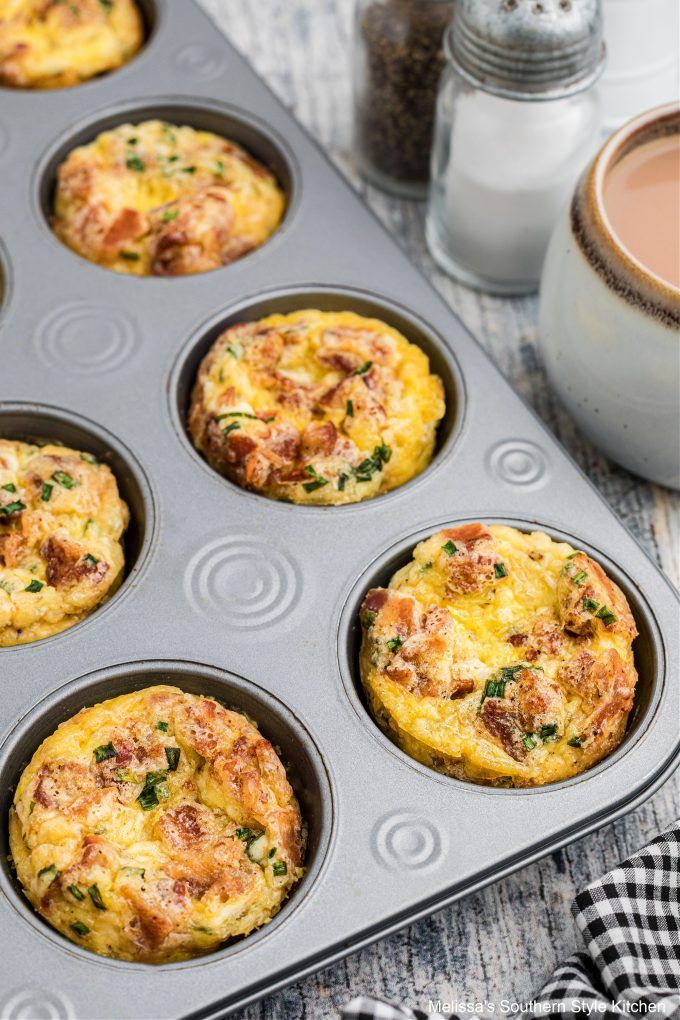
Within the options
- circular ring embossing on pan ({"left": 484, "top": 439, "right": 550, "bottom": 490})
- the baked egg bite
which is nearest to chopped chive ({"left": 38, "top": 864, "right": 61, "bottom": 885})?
the baked egg bite

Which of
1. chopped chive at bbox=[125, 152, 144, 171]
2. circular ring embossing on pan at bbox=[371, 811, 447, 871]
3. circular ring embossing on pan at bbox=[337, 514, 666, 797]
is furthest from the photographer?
chopped chive at bbox=[125, 152, 144, 171]

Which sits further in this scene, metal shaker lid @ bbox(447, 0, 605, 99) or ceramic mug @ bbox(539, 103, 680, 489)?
metal shaker lid @ bbox(447, 0, 605, 99)

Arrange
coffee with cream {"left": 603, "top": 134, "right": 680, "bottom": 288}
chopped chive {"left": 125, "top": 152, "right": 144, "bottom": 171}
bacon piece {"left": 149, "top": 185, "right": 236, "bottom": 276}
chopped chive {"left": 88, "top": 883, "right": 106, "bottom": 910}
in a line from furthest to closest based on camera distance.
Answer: chopped chive {"left": 125, "top": 152, "right": 144, "bottom": 171} → bacon piece {"left": 149, "top": 185, "right": 236, "bottom": 276} → coffee with cream {"left": 603, "top": 134, "right": 680, "bottom": 288} → chopped chive {"left": 88, "top": 883, "right": 106, "bottom": 910}

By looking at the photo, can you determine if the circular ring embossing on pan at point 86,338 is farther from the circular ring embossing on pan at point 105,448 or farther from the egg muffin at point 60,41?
the egg muffin at point 60,41

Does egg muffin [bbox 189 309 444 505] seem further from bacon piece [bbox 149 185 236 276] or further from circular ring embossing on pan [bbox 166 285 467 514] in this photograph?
bacon piece [bbox 149 185 236 276]

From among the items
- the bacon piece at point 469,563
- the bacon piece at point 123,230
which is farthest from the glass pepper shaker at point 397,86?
the bacon piece at point 469,563

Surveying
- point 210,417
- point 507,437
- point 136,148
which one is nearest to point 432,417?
point 507,437
